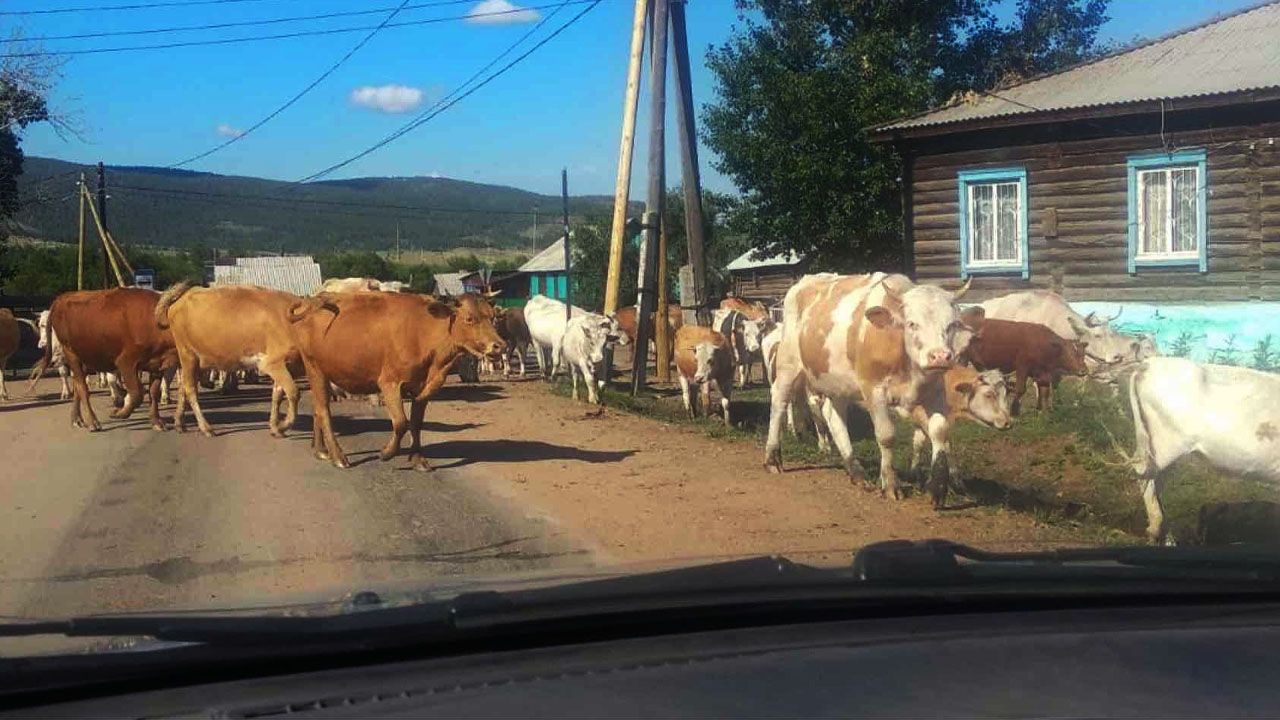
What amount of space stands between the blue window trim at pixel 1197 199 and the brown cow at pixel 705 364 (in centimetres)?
680

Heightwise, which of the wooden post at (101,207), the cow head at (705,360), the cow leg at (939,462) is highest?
the wooden post at (101,207)

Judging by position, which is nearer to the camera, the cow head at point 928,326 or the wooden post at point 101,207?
the cow head at point 928,326

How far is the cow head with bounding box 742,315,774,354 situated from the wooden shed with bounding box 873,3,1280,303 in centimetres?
320

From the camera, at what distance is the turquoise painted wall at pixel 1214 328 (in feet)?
57.2

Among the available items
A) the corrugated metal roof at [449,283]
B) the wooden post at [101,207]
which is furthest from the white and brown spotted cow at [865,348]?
the corrugated metal roof at [449,283]

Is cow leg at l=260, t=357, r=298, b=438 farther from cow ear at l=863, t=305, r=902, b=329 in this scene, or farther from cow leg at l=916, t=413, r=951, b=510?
cow leg at l=916, t=413, r=951, b=510

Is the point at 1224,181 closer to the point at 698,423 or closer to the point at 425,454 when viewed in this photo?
the point at 698,423

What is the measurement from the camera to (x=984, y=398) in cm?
1145

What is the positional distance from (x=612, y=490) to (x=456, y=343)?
2426 mm

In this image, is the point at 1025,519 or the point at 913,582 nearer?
the point at 913,582

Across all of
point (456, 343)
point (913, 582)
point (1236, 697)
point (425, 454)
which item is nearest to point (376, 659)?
point (913, 582)

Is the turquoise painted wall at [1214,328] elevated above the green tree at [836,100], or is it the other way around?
the green tree at [836,100]

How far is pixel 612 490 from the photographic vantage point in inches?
444

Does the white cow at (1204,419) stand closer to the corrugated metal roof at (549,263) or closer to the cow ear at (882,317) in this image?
the cow ear at (882,317)
